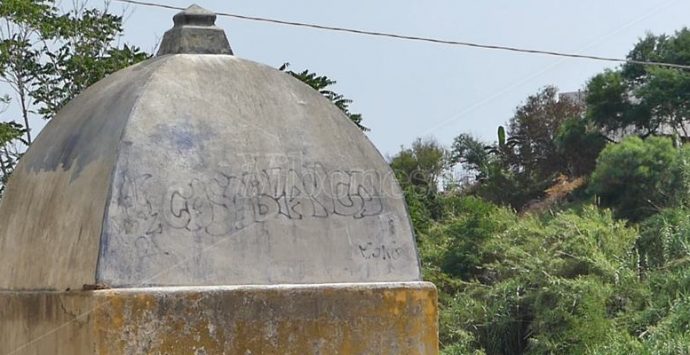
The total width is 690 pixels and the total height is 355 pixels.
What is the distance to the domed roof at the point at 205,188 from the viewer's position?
13.1 ft

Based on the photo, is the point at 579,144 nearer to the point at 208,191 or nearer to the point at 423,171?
the point at 423,171

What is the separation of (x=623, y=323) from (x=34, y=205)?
36.4ft

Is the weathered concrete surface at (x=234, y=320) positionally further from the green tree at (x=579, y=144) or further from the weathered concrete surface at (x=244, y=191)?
the green tree at (x=579, y=144)

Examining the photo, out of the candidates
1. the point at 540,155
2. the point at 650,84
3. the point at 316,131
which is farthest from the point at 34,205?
the point at 540,155

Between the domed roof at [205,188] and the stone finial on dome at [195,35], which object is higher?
the stone finial on dome at [195,35]

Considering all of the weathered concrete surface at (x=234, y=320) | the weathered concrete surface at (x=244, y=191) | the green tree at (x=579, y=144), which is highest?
the green tree at (x=579, y=144)

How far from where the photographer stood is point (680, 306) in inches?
531

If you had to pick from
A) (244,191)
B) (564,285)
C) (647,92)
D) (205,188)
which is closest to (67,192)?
(205,188)

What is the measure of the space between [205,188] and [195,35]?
740 millimetres

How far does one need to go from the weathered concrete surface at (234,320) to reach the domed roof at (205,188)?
0.06 meters

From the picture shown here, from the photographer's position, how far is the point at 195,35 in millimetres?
4547

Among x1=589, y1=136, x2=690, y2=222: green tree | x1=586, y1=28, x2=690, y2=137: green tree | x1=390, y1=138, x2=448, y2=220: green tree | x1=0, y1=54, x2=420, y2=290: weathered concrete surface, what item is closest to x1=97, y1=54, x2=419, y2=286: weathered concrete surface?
x1=0, y1=54, x2=420, y2=290: weathered concrete surface

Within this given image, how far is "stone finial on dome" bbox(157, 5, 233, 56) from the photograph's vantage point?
454 cm

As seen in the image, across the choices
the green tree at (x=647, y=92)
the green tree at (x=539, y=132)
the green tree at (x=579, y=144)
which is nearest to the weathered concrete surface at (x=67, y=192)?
the green tree at (x=647, y=92)
